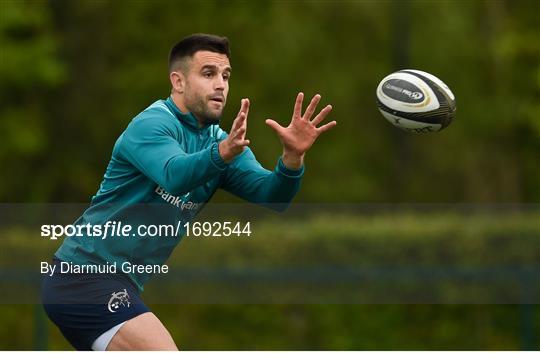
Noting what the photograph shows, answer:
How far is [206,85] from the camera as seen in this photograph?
264 inches

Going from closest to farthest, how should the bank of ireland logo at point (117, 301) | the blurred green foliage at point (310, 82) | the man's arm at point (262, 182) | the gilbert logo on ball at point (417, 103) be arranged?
1. the bank of ireland logo at point (117, 301)
2. the man's arm at point (262, 182)
3. the gilbert logo on ball at point (417, 103)
4. the blurred green foliage at point (310, 82)

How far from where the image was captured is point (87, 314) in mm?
6336

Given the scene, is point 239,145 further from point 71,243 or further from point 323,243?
point 323,243

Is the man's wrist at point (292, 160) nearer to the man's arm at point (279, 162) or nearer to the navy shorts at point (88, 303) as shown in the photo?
the man's arm at point (279, 162)

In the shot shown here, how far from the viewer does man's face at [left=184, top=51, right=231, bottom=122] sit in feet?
21.9

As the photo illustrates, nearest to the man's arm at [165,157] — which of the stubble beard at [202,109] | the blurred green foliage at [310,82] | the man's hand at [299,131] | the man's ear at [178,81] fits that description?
the stubble beard at [202,109]

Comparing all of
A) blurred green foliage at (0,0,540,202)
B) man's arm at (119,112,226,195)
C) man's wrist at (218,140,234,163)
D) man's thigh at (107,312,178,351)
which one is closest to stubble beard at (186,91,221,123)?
man's arm at (119,112,226,195)

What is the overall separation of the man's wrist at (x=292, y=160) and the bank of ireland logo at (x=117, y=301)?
47.3 inches

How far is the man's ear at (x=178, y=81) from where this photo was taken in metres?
6.77

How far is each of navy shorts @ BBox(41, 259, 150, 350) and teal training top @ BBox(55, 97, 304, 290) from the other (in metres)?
0.11

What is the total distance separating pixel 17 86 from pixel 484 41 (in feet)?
33.7

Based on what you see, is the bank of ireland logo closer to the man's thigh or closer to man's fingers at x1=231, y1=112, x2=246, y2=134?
the man's thigh

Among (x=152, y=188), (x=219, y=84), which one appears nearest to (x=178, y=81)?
(x=219, y=84)

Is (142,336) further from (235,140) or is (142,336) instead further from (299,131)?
(299,131)
